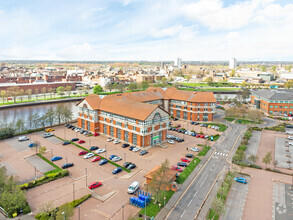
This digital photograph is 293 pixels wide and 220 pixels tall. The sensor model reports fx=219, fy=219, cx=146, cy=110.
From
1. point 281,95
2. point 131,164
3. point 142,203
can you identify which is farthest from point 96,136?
point 281,95

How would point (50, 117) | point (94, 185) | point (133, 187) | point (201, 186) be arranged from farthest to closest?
point (50, 117) < point (201, 186) < point (94, 185) < point (133, 187)

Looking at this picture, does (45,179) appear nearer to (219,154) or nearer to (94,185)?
(94,185)

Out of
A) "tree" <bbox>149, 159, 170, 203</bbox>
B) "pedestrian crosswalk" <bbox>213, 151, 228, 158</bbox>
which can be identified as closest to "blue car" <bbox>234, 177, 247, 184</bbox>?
"pedestrian crosswalk" <bbox>213, 151, 228, 158</bbox>

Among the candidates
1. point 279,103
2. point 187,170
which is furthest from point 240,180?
point 279,103

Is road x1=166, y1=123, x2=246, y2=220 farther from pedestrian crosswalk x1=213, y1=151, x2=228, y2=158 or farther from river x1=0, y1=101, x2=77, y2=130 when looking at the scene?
river x1=0, y1=101, x2=77, y2=130

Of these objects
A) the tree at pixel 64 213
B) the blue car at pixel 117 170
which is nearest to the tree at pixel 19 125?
the blue car at pixel 117 170

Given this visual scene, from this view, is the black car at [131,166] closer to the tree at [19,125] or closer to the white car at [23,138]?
the white car at [23,138]
